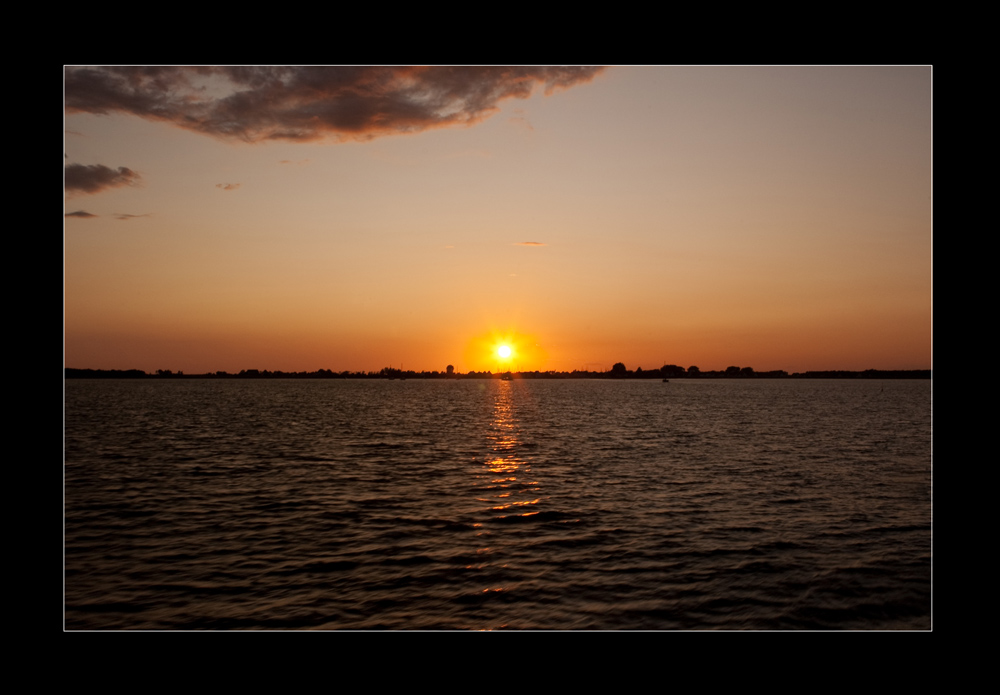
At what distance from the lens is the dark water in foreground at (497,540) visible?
586 inches

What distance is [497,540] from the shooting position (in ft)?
68.9

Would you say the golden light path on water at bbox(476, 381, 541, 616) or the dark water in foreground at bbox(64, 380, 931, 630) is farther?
the golden light path on water at bbox(476, 381, 541, 616)

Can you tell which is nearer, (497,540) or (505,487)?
(497,540)

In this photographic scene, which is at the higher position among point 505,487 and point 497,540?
point 497,540

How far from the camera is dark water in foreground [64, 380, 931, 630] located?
48.8 feet

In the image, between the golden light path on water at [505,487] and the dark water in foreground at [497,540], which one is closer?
the dark water in foreground at [497,540]

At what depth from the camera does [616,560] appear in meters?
18.6
